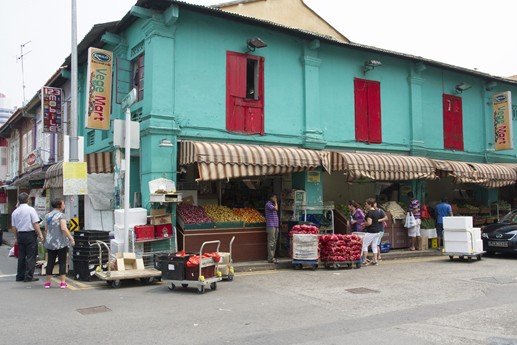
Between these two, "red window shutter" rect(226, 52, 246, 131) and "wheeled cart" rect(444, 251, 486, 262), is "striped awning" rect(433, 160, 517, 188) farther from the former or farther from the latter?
"red window shutter" rect(226, 52, 246, 131)

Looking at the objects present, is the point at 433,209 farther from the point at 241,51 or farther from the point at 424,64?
the point at 241,51

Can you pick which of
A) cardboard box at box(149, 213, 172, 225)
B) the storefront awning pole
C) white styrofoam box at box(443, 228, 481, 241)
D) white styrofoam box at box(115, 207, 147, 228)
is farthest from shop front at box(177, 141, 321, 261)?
white styrofoam box at box(443, 228, 481, 241)

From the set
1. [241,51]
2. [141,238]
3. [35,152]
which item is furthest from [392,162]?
[35,152]

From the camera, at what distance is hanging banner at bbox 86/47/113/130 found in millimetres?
13453

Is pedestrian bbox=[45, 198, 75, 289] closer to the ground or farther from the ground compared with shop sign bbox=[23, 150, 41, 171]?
closer to the ground

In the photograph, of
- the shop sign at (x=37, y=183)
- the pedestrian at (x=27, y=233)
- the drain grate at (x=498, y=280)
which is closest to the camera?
the pedestrian at (x=27, y=233)

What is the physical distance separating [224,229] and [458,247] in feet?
22.7

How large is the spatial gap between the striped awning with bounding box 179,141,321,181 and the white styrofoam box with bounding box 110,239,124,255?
2396mm

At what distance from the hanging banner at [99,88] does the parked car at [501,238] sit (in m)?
12.5

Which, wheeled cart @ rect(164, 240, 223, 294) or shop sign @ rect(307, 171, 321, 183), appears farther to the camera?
shop sign @ rect(307, 171, 321, 183)

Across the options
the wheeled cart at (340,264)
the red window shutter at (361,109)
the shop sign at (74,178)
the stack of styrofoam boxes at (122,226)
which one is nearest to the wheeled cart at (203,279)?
the stack of styrofoam boxes at (122,226)

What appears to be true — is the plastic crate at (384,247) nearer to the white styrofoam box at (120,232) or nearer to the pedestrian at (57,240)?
the white styrofoam box at (120,232)

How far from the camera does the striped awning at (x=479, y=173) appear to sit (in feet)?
55.2

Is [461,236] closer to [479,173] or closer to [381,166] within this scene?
[381,166]
